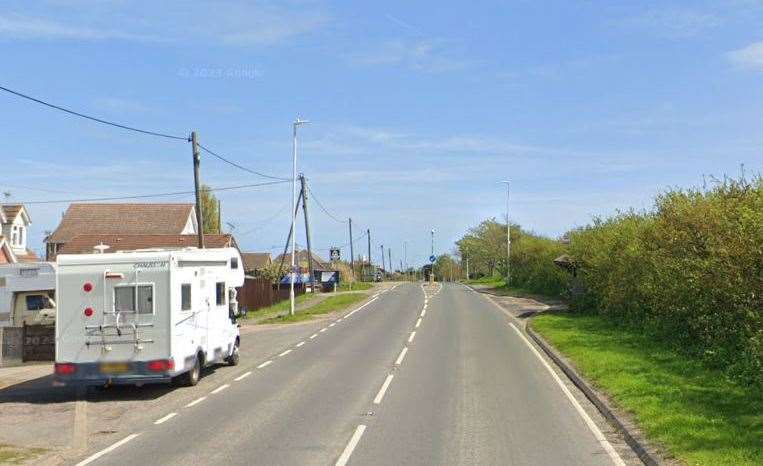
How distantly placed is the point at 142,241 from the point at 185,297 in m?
38.3

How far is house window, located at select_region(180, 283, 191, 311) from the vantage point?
15986 millimetres

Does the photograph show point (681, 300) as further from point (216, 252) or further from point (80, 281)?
point (80, 281)

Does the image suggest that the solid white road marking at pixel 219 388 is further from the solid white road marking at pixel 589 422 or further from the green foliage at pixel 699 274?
the green foliage at pixel 699 274

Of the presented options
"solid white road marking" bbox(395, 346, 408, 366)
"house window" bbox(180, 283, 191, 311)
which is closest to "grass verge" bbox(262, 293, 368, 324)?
"solid white road marking" bbox(395, 346, 408, 366)

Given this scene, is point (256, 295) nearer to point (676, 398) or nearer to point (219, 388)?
point (219, 388)

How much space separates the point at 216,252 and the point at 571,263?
798 inches

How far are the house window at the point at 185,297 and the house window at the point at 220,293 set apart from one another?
7.40 feet

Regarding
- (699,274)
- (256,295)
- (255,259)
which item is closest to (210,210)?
(255,259)

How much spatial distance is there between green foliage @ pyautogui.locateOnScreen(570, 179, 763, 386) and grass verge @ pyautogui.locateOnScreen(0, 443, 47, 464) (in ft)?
33.1

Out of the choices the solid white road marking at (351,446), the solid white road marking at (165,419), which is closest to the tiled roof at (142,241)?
the solid white road marking at (165,419)

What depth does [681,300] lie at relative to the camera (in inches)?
740

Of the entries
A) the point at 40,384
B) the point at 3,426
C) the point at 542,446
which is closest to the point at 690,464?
the point at 542,446

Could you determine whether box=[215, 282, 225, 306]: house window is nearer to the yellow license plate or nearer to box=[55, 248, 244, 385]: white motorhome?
box=[55, 248, 244, 385]: white motorhome

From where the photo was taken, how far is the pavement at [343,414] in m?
9.95
